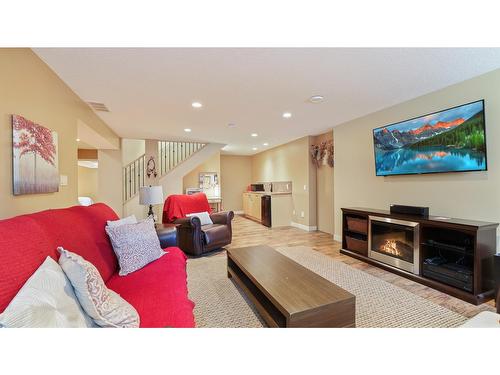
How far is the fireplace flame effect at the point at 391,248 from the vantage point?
105 inches

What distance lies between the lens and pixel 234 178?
784 cm

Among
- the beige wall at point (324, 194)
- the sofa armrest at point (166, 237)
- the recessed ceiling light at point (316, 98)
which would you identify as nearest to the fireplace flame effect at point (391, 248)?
Result: the beige wall at point (324, 194)

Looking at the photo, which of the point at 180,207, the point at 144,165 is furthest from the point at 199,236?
the point at 144,165

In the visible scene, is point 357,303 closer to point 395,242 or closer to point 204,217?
point 395,242

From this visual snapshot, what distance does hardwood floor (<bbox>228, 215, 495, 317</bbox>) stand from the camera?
192 cm

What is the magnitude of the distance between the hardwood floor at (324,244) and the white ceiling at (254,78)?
2.21m

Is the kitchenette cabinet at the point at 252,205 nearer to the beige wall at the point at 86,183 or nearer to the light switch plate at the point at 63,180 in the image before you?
the light switch plate at the point at 63,180

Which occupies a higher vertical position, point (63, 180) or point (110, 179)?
point (110, 179)

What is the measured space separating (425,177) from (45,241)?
3.66m

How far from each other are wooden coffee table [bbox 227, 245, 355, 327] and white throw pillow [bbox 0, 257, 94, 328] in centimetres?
102

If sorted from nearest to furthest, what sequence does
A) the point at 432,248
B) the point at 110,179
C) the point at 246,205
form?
1. the point at 432,248
2. the point at 110,179
3. the point at 246,205

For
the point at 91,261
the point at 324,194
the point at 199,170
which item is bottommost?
the point at 91,261

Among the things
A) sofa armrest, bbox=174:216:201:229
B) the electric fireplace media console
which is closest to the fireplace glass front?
the electric fireplace media console

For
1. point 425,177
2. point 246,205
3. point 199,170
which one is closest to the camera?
point 425,177
